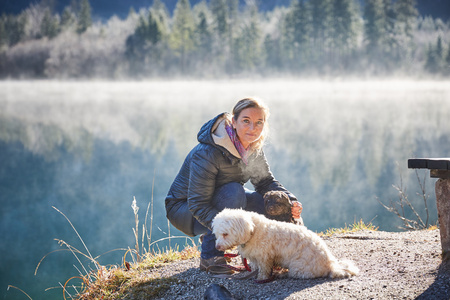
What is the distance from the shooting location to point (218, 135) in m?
3.86

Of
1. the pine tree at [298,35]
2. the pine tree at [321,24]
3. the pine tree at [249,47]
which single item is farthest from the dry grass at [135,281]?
the pine tree at [321,24]

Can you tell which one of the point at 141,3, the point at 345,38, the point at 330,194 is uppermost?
the point at 141,3

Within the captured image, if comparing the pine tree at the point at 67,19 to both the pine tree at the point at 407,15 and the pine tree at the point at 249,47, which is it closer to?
the pine tree at the point at 249,47

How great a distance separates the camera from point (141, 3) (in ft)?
349

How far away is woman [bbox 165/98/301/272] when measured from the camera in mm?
3795

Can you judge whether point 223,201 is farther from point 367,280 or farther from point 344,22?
point 344,22

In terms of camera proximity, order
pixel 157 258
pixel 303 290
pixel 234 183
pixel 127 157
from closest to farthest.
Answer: pixel 303 290 → pixel 234 183 → pixel 157 258 → pixel 127 157

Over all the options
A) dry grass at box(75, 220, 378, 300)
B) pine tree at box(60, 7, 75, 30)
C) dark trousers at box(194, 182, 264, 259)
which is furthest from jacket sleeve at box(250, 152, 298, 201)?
pine tree at box(60, 7, 75, 30)

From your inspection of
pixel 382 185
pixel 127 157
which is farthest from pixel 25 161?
pixel 382 185

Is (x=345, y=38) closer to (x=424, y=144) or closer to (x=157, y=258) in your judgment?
(x=424, y=144)

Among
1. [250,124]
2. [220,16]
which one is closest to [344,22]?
[220,16]

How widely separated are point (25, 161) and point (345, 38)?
114 feet

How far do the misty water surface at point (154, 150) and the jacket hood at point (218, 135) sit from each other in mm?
777

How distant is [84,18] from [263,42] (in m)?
24.5
